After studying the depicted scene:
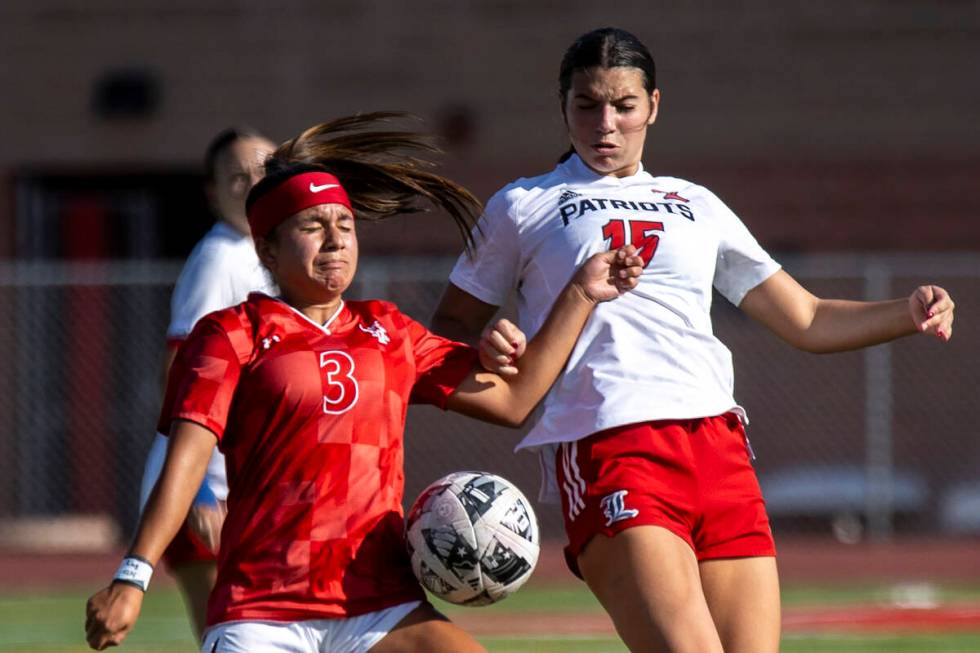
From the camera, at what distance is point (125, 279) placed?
693 inches

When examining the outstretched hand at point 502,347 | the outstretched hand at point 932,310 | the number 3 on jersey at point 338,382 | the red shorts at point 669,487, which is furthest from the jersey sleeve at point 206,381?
the outstretched hand at point 932,310

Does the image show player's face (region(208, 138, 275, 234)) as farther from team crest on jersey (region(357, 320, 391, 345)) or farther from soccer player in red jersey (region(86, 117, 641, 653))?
team crest on jersey (region(357, 320, 391, 345))

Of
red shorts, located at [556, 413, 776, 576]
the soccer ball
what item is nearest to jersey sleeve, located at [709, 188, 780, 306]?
red shorts, located at [556, 413, 776, 576]

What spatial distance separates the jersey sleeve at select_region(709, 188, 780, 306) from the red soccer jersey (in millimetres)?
1202

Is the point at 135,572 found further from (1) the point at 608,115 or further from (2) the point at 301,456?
(1) the point at 608,115

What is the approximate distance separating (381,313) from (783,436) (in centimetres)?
1307

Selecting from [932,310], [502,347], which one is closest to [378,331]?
[502,347]

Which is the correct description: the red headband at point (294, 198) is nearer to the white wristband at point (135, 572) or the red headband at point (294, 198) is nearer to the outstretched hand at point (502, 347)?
the outstretched hand at point (502, 347)

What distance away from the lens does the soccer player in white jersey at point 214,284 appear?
6.24m

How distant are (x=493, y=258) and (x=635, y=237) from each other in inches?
17.1

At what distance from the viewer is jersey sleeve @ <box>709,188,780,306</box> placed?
17.3 feet

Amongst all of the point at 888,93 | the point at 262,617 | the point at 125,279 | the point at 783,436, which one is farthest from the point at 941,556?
the point at 262,617

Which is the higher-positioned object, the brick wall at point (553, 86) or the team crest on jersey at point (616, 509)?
the brick wall at point (553, 86)

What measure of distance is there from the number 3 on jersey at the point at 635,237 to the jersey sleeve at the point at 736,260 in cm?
29
